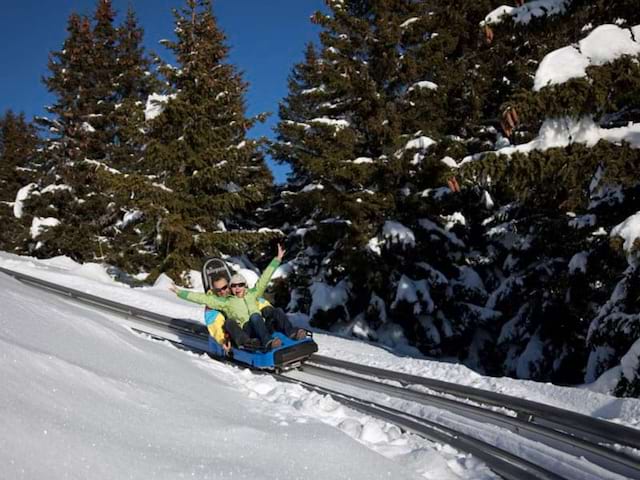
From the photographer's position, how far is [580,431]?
4.67 meters

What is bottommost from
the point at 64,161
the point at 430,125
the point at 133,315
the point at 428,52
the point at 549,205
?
the point at 133,315

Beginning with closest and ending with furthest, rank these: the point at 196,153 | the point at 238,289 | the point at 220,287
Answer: the point at 238,289
the point at 220,287
the point at 196,153

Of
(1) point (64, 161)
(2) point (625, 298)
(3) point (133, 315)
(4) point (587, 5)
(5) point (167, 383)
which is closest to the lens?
(5) point (167, 383)

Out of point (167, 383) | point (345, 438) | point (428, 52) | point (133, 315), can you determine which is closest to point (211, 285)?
point (133, 315)

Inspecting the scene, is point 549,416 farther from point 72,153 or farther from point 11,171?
point 11,171

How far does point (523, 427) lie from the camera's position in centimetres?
493

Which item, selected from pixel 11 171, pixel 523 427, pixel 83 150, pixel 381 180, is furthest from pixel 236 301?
pixel 11 171

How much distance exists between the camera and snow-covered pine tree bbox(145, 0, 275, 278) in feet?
55.0

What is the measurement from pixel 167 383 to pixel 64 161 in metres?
22.4


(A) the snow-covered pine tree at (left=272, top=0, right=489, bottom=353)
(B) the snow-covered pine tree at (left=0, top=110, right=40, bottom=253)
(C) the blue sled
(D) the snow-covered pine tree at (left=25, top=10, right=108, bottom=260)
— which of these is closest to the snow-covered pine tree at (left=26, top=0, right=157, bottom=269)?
(D) the snow-covered pine tree at (left=25, top=10, right=108, bottom=260)

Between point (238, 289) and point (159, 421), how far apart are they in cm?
530

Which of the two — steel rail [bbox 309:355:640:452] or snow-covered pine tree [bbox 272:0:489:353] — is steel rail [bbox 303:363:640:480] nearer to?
steel rail [bbox 309:355:640:452]

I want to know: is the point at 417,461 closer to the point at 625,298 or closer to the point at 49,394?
the point at 49,394

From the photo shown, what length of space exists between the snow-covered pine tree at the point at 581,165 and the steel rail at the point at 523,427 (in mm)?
1942
